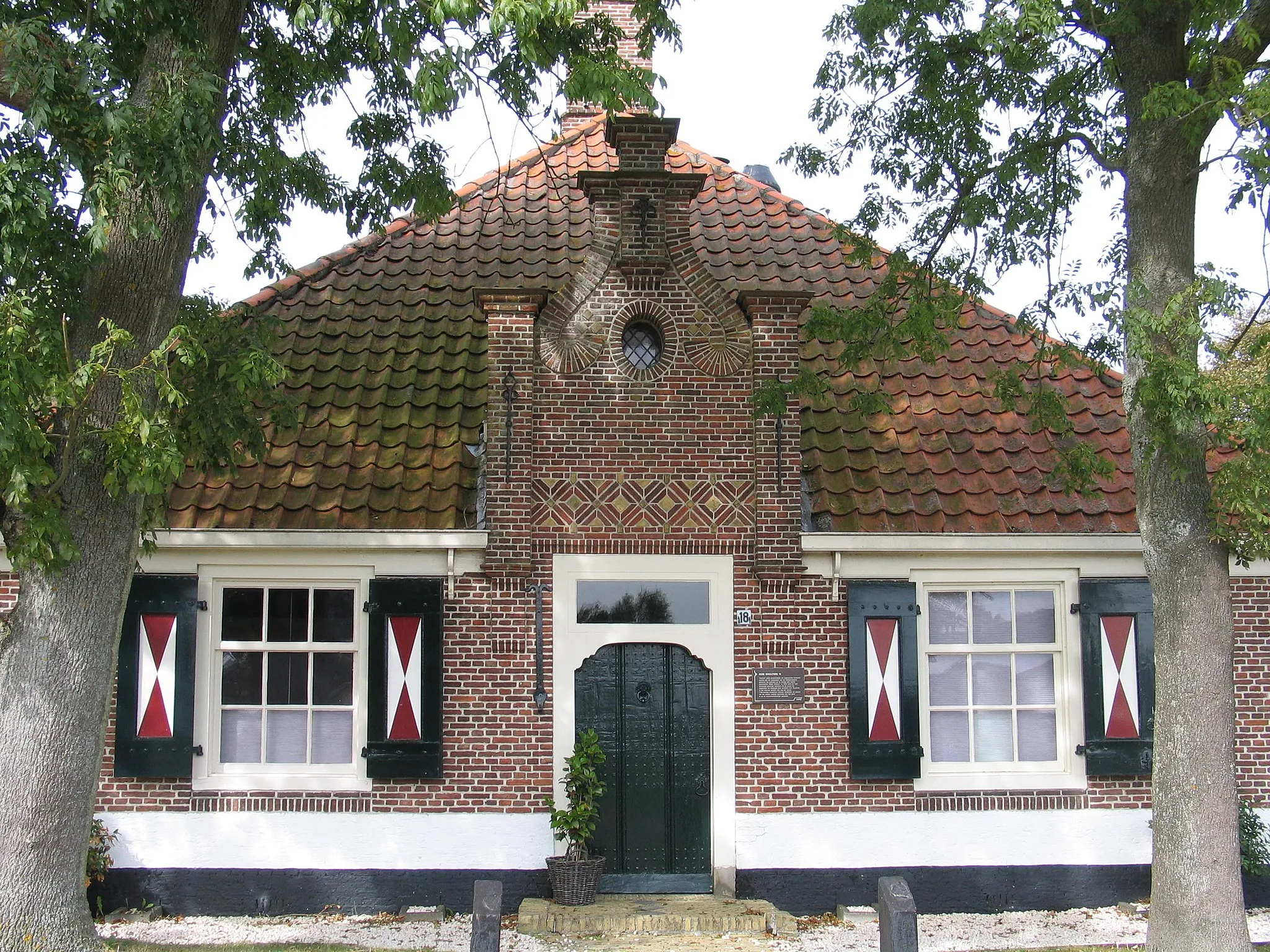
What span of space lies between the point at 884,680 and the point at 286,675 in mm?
5041

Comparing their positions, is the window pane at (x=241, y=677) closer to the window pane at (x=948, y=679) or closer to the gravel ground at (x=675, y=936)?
the gravel ground at (x=675, y=936)

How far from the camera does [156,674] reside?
31.3 ft

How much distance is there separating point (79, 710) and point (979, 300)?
852 cm

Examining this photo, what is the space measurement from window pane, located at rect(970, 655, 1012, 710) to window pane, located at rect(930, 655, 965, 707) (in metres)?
0.11

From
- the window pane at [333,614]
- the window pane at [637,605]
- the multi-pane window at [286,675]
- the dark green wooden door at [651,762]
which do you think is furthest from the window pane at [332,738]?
the window pane at [637,605]

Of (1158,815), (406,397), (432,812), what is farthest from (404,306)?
(1158,815)

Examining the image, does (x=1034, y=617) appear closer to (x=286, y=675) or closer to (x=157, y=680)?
(x=286, y=675)

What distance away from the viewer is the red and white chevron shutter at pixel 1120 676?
980cm

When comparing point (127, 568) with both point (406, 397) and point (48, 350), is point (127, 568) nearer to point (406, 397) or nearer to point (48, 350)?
point (48, 350)

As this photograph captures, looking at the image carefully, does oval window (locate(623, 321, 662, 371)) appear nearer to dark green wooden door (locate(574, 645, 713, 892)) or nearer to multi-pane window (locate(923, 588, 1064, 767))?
dark green wooden door (locate(574, 645, 713, 892))

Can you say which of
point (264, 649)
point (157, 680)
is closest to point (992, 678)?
point (264, 649)

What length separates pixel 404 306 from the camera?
38.1ft

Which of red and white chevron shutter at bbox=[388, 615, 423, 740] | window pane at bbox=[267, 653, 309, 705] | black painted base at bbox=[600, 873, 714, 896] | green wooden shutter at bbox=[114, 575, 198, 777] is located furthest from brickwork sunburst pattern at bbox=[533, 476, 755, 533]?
green wooden shutter at bbox=[114, 575, 198, 777]

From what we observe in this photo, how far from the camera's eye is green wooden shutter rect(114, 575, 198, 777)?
372 inches
